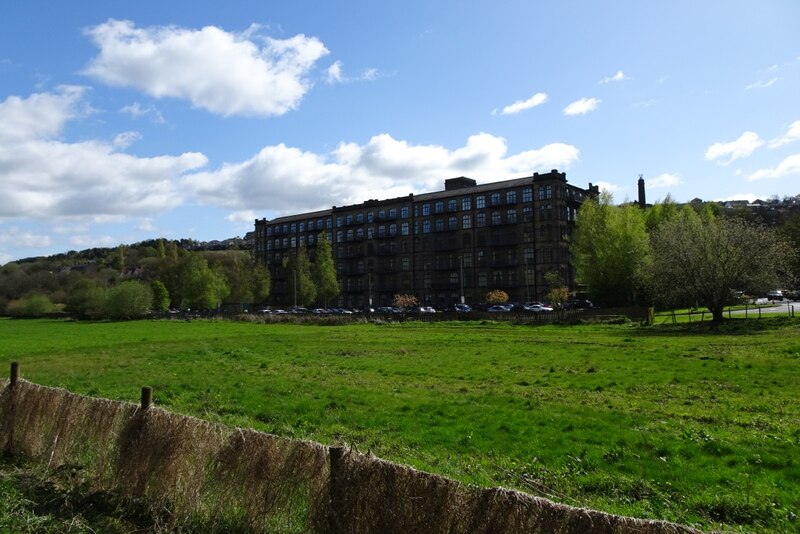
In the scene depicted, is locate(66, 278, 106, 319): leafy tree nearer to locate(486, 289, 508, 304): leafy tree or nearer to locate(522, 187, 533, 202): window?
locate(486, 289, 508, 304): leafy tree

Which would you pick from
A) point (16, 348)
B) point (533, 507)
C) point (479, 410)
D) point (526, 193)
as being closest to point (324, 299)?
point (526, 193)

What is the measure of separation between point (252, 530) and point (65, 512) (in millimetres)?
2968

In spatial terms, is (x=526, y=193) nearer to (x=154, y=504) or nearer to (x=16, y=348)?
(x=16, y=348)

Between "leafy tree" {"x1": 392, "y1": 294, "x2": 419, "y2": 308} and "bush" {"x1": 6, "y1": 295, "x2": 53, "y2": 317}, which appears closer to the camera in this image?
"leafy tree" {"x1": 392, "y1": 294, "x2": 419, "y2": 308}

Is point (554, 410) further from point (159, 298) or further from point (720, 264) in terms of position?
point (159, 298)

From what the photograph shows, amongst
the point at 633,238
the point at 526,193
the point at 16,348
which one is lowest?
the point at 16,348

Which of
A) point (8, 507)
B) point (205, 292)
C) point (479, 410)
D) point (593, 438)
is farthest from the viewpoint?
point (205, 292)

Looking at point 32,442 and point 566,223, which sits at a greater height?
point 566,223

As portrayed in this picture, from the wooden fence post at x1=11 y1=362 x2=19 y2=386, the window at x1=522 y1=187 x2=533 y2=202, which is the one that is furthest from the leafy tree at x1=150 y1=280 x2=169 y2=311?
the wooden fence post at x1=11 y1=362 x2=19 y2=386

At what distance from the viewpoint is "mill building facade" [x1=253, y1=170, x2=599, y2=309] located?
99938 millimetres

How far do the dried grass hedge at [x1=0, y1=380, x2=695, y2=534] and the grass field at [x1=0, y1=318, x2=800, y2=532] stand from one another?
5.62 feet

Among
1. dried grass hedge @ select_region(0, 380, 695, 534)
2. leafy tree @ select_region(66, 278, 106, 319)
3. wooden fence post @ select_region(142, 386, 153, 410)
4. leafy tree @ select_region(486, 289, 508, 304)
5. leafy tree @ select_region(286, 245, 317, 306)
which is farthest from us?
leafy tree @ select_region(286, 245, 317, 306)

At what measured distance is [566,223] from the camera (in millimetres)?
100062

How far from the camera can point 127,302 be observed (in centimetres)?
9394
